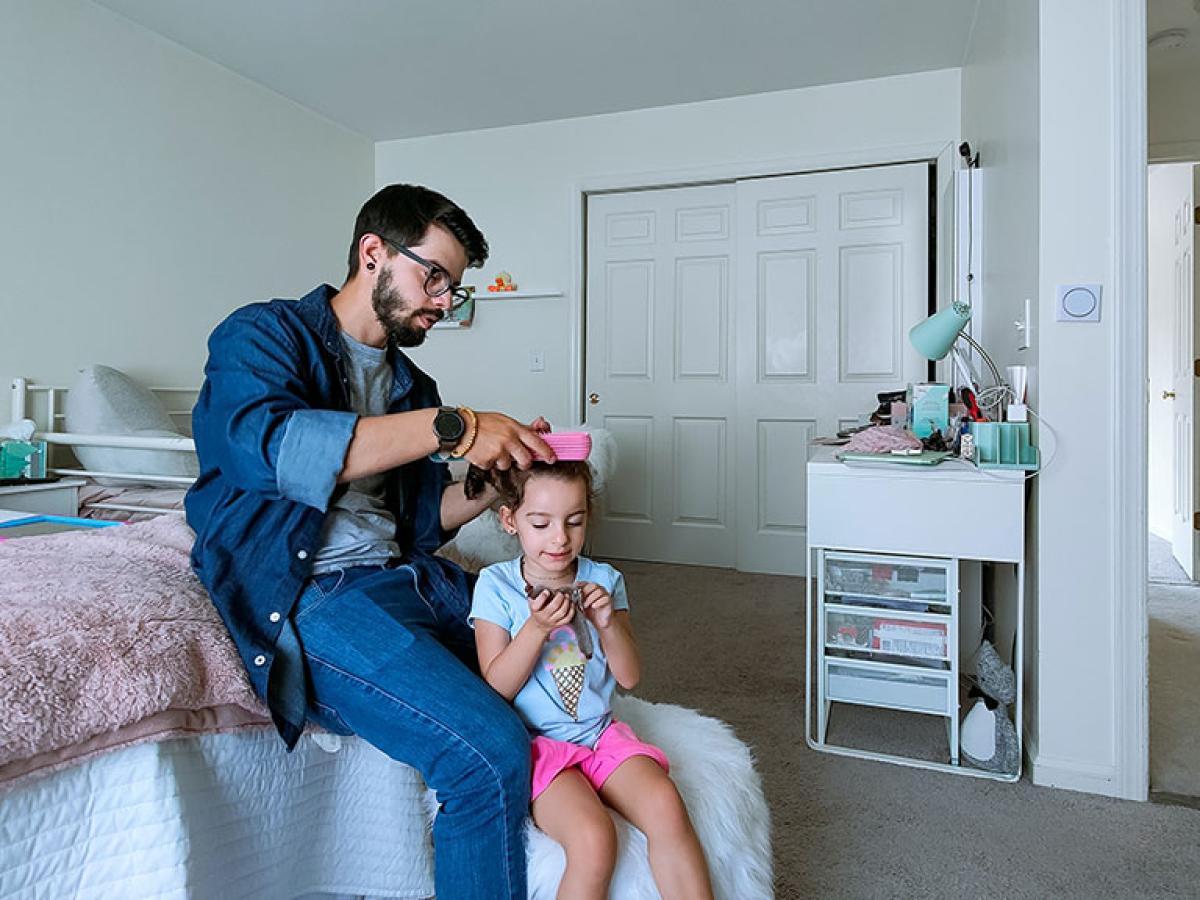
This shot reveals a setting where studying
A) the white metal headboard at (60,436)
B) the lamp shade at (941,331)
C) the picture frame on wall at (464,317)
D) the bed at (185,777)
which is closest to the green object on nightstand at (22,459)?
the white metal headboard at (60,436)

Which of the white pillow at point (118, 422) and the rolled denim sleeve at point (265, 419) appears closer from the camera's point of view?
the rolled denim sleeve at point (265, 419)

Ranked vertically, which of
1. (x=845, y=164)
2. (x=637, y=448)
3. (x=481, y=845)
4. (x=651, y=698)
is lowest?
(x=651, y=698)

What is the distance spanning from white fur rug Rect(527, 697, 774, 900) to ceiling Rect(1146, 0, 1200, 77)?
3392 mm

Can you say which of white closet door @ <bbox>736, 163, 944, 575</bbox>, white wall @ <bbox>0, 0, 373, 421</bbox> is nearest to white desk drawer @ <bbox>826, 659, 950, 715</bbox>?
white closet door @ <bbox>736, 163, 944, 575</bbox>

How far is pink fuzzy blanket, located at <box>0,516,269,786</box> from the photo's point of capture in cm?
75

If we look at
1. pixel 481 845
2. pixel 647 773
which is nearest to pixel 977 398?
pixel 647 773

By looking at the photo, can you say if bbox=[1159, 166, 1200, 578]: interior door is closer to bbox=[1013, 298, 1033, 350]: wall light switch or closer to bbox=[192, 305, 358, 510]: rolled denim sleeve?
bbox=[1013, 298, 1033, 350]: wall light switch

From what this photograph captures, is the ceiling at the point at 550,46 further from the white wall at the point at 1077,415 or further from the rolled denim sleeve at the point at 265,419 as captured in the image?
the rolled denim sleeve at the point at 265,419

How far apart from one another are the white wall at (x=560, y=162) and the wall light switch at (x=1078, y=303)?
2.21 meters

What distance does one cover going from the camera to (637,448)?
426cm

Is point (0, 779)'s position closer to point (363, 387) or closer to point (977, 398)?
point (363, 387)

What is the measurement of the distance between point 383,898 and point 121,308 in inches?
115

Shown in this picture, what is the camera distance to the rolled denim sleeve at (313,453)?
0.98m

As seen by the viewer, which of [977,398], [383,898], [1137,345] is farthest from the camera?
[977,398]
